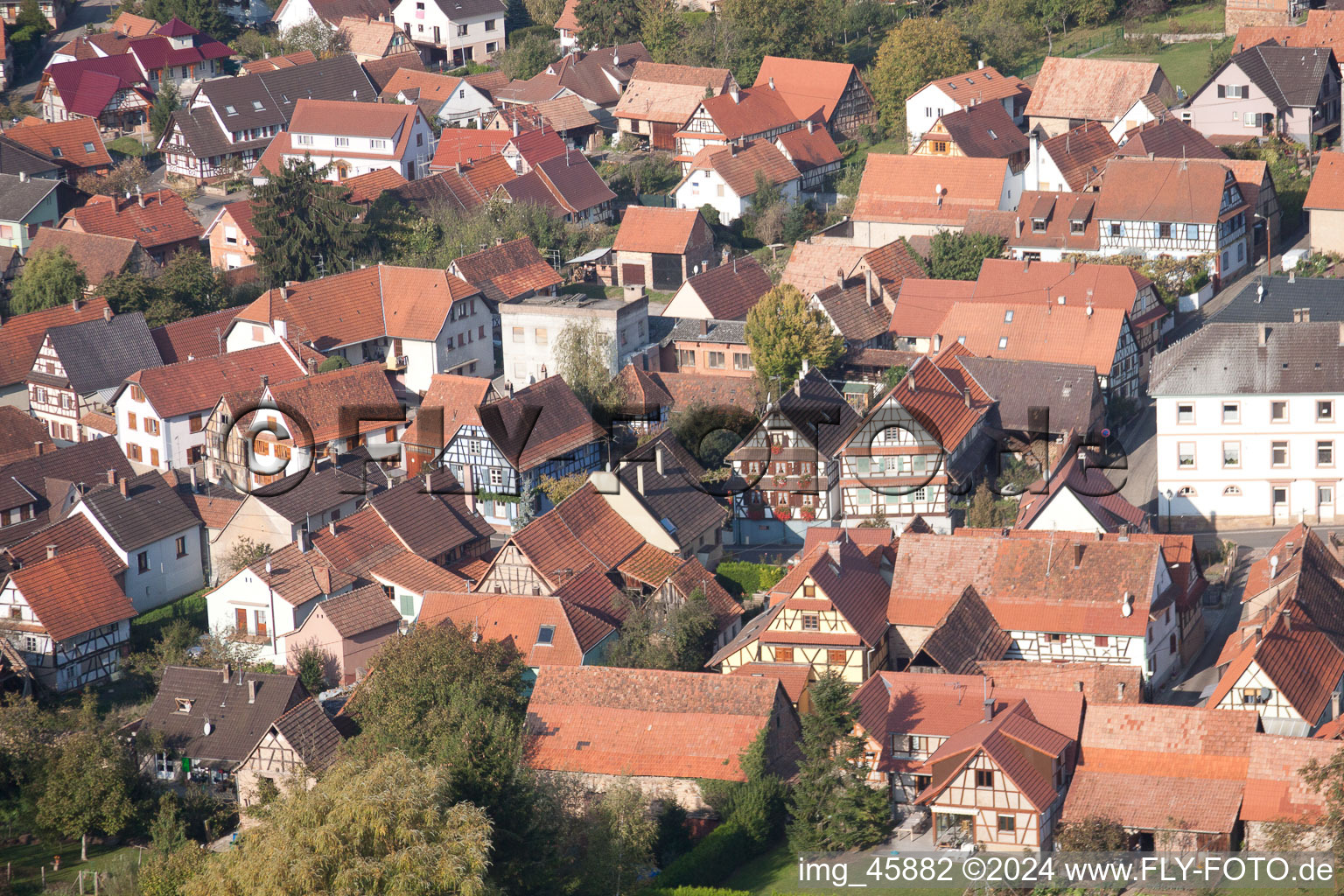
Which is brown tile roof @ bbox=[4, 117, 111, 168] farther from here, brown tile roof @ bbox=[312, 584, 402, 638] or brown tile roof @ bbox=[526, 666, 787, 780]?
brown tile roof @ bbox=[526, 666, 787, 780]

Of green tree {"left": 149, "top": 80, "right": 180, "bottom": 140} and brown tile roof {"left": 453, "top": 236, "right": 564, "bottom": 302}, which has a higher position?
brown tile roof {"left": 453, "top": 236, "right": 564, "bottom": 302}

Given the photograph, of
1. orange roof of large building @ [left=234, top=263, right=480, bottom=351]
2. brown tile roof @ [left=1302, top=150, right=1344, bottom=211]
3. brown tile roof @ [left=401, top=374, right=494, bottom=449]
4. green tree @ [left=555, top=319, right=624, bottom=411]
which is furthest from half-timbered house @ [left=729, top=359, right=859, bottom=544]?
brown tile roof @ [left=1302, top=150, right=1344, bottom=211]

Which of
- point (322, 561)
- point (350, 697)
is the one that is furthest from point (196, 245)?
point (350, 697)

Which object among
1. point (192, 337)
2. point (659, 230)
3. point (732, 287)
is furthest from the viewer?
point (659, 230)

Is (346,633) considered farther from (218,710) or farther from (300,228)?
(300,228)

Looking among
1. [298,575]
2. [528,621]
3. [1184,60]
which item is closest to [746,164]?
[1184,60]

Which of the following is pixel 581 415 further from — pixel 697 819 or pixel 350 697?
pixel 697 819
